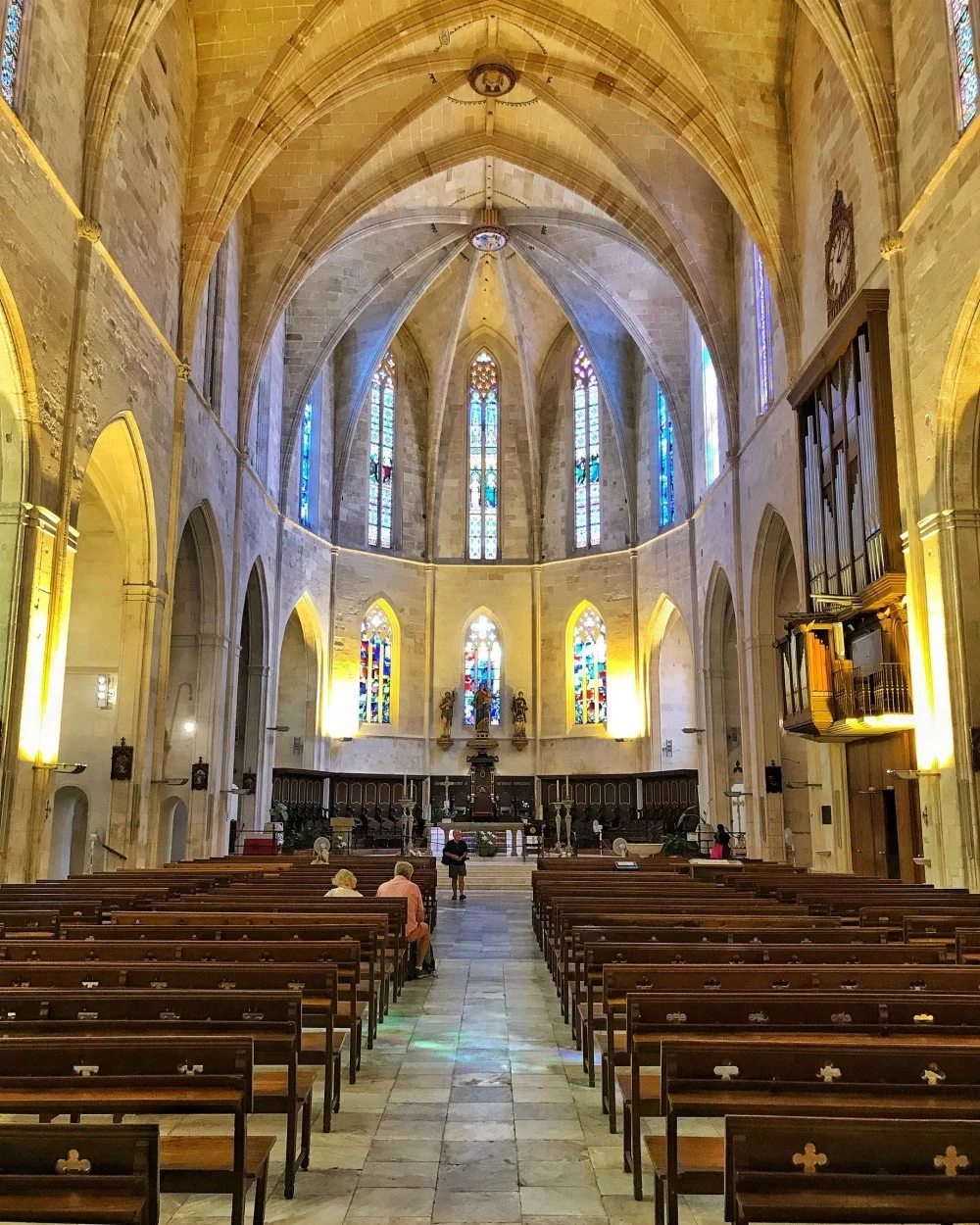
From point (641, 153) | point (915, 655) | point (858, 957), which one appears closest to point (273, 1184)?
point (858, 957)

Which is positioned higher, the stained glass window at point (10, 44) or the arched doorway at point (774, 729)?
the stained glass window at point (10, 44)

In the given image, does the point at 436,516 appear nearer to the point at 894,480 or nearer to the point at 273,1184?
the point at 894,480

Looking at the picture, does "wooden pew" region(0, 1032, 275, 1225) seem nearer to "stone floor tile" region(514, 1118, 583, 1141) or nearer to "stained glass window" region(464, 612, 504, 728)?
"stone floor tile" region(514, 1118, 583, 1141)

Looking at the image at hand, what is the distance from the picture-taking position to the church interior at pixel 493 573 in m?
5.12

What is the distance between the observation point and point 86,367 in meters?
15.2

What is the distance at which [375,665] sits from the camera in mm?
34562

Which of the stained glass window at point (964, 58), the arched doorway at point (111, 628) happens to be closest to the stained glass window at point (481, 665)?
the arched doorway at point (111, 628)

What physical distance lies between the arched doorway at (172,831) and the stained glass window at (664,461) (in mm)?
16272

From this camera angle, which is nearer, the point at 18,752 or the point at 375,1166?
the point at 375,1166

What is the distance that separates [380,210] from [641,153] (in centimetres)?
761

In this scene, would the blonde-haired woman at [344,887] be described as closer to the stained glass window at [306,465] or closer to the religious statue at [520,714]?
the stained glass window at [306,465]

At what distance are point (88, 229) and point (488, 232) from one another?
16.8 metres

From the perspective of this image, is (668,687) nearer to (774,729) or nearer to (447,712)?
(447,712)

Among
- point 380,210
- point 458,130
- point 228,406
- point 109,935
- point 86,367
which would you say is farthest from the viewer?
point 380,210
